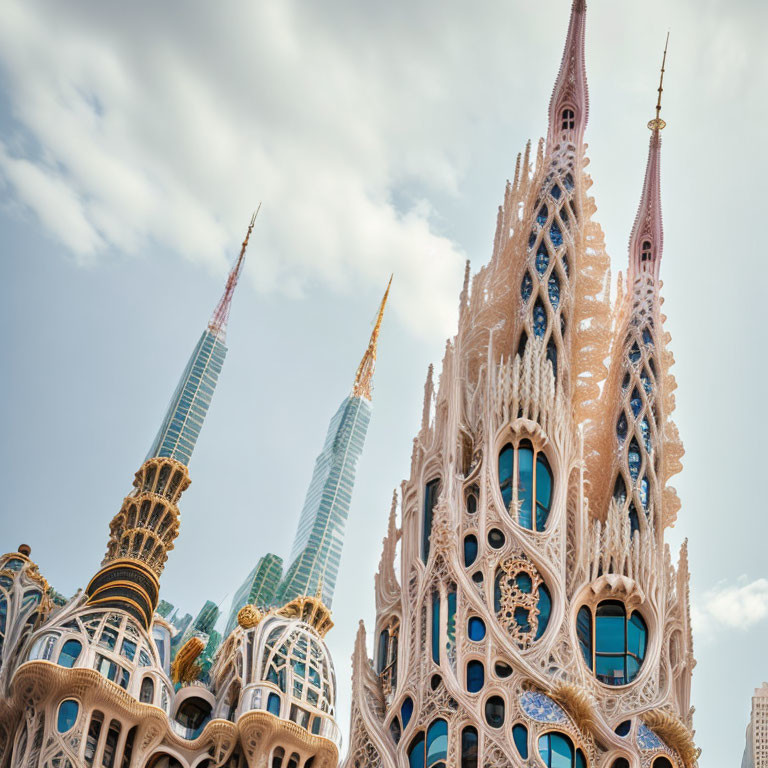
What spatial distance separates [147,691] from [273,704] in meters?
4.09

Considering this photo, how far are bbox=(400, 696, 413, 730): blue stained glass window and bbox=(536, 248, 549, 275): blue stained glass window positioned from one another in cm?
1445

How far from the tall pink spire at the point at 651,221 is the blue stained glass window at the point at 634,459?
784cm

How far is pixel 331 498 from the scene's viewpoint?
3349 inches

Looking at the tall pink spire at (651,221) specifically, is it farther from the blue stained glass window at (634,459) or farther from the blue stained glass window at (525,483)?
the blue stained glass window at (525,483)

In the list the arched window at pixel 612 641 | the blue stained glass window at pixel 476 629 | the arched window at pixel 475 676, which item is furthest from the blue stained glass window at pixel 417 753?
the arched window at pixel 612 641

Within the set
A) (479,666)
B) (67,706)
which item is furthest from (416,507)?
(67,706)

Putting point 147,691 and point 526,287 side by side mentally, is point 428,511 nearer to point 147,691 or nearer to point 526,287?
point 526,287

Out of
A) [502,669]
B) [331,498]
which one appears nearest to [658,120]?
[502,669]

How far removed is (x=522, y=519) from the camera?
3112 centimetres

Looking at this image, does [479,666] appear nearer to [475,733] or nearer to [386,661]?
[475,733]

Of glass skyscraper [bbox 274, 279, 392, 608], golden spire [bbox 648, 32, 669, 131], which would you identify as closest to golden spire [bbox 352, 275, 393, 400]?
glass skyscraper [bbox 274, 279, 392, 608]

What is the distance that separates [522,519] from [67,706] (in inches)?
602

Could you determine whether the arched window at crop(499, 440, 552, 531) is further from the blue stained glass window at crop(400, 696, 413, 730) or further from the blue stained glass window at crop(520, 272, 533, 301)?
the blue stained glass window at crop(520, 272, 533, 301)

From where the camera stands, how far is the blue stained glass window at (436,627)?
1139 inches
